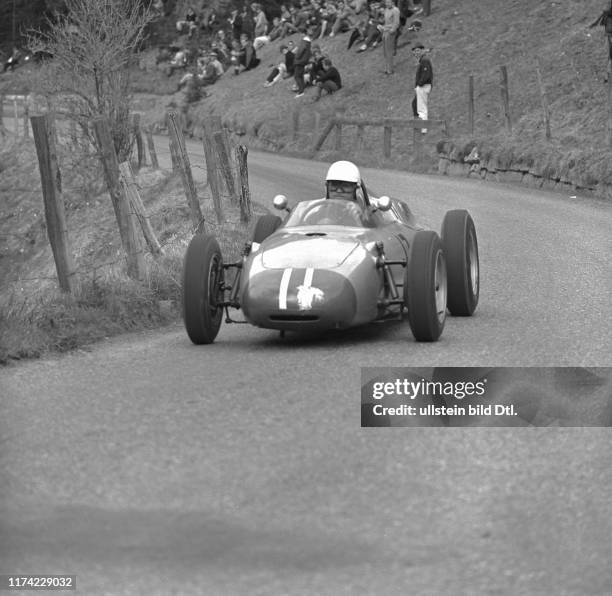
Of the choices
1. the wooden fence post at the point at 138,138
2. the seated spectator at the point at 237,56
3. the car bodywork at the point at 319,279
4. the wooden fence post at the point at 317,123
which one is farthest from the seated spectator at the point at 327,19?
the car bodywork at the point at 319,279

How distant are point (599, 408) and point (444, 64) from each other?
31.1 m

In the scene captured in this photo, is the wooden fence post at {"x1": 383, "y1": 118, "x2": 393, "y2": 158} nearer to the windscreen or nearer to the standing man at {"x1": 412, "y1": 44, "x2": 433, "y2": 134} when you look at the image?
the standing man at {"x1": 412, "y1": 44, "x2": 433, "y2": 134}

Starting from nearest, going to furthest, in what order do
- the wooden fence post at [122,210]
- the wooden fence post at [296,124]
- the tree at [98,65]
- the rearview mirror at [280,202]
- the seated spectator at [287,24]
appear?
the rearview mirror at [280,202] → the wooden fence post at [122,210] → the tree at [98,65] → the wooden fence post at [296,124] → the seated spectator at [287,24]

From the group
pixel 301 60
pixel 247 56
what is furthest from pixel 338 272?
pixel 247 56

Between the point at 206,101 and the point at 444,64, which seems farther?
the point at 206,101

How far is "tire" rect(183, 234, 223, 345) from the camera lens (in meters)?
10.7

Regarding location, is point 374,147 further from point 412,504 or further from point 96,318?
point 412,504

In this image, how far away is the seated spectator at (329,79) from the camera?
40000 mm

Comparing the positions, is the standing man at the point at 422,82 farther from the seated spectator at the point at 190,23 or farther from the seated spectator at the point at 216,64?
the seated spectator at the point at 190,23

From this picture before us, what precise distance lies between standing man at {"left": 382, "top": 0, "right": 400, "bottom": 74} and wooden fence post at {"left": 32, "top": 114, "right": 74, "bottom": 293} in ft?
90.3

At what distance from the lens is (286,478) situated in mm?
6652

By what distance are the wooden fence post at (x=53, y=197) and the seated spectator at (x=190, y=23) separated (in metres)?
49.7

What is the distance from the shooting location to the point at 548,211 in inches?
840

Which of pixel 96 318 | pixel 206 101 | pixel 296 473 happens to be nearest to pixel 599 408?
pixel 296 473
